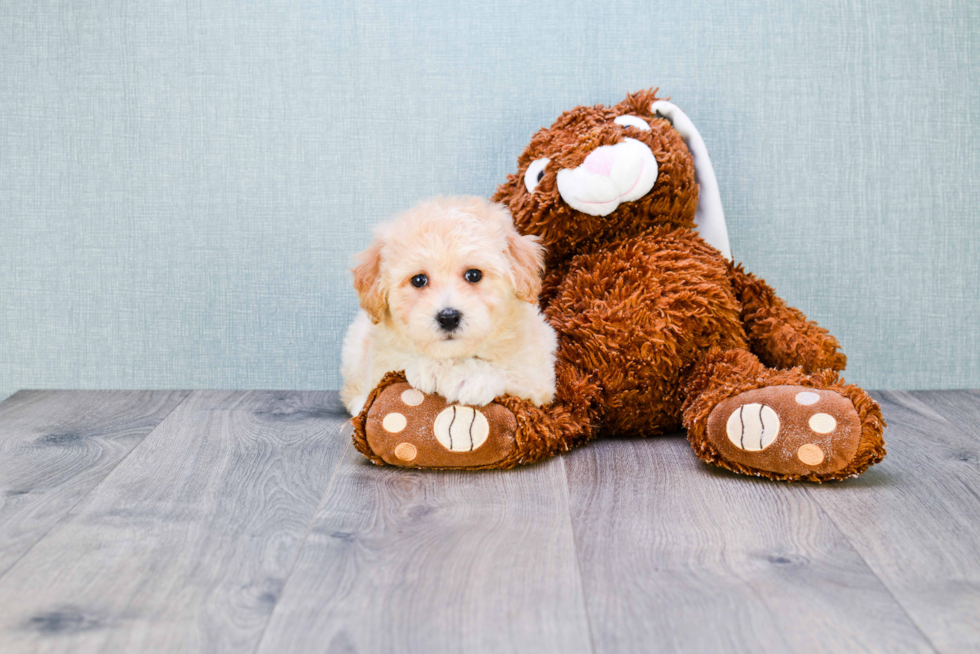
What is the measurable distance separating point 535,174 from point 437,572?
2.71 feet

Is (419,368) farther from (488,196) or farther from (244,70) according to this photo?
(244,70)

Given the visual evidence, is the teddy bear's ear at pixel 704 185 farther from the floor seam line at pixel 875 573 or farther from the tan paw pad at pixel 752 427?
the floor seam line at pixel 875 573

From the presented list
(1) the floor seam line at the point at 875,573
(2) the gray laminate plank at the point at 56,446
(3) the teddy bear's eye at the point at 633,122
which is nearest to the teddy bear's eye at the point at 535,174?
(3) the teddy bear's eye at the point at 633,122

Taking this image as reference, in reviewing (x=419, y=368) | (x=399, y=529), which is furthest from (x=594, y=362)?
(x=399, y=529)

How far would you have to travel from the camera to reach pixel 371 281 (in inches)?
49.6

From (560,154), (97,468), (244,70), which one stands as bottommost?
(97,468)

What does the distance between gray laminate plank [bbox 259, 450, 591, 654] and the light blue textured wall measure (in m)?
0.76

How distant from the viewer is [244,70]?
1.76 metres

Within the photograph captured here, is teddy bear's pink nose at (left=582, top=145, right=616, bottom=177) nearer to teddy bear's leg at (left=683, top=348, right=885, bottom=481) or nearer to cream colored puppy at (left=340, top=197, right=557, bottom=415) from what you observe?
cream colored puppy at (left=340, top=197, right=557, bottom=415)

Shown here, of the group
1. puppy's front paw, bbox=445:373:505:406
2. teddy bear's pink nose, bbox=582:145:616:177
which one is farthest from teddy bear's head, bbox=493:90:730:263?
puppy's front paw, bbox=445:373:505:406

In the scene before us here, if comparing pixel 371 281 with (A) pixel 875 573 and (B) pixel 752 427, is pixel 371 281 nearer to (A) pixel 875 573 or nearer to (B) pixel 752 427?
(B) pixel 752 427

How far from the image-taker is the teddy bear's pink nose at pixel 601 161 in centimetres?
142

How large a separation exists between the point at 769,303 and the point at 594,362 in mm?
389

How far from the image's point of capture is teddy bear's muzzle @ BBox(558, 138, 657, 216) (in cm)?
143
